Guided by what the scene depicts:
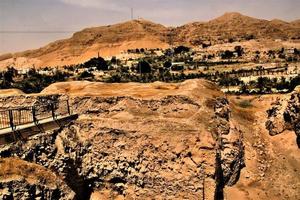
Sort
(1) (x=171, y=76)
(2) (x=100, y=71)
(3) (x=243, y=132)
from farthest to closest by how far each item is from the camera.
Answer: (2) (x=100, y=71) → (1) (x=171, y=76) → (3) (x=243, y=132)

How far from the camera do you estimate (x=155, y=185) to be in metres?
23.1

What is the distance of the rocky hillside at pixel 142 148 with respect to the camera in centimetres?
2269

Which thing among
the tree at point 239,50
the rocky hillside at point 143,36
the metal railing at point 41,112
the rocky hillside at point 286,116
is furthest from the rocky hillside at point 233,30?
the metal railing at point 41,112

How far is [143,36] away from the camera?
459 feet

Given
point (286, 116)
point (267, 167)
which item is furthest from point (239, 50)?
point (267, 167)

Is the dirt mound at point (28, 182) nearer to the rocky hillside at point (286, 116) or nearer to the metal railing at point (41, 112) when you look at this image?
the metal railing at point (41, 112)

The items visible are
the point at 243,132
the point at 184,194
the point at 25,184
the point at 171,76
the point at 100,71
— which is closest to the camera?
the point at 25,184

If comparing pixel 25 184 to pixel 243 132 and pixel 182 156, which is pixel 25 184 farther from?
pixel 243 132

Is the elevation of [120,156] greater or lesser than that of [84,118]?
lesser

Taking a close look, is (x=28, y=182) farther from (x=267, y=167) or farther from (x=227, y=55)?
(x=227, y=55)

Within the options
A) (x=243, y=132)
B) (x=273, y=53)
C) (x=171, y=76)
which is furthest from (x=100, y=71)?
(x=243, y=132)

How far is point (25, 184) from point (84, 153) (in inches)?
222

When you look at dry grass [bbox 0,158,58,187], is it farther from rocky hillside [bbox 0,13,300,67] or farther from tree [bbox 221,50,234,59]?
rocky hillside [bbox 0,13,300,67]

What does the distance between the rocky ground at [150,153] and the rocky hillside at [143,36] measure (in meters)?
101
